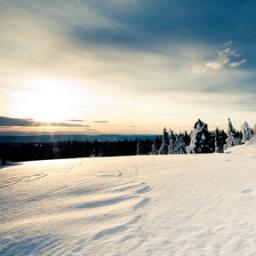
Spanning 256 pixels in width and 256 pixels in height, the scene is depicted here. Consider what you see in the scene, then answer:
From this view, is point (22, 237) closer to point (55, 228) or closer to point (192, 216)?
point (55, 228)

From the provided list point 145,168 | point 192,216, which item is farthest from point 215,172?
point 192,216

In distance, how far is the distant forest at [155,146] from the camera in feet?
108

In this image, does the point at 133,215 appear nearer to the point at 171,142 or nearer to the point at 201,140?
the point at 201,140

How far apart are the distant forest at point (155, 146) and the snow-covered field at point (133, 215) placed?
87.6 feet

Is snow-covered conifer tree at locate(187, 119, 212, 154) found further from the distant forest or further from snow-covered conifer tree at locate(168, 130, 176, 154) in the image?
snow-covered conifer tree at locate(168, 130, 176, 154)

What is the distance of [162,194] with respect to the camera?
5.30 m

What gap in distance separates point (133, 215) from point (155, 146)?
65.1 m

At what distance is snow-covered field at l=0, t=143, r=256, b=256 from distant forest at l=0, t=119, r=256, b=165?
87.6 ft

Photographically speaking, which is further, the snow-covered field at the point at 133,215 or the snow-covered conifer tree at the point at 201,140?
the snow-covered conifer tree at the point at 201,140

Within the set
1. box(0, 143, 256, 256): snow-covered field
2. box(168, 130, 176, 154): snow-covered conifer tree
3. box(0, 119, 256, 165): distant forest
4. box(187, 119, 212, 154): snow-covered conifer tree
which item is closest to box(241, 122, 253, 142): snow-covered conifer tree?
box(0, 119, 256, 165): distant forest

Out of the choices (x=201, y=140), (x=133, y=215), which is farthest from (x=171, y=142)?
(x=133, y=215)

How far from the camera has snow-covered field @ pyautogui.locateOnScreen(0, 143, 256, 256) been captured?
3197 millimetres

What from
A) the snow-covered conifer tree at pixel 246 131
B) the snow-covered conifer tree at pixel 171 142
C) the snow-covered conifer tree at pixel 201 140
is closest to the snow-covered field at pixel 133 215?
→ the snow-covered conifer tree at pixel 201 140

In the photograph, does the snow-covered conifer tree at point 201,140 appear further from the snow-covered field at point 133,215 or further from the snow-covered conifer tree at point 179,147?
the snow-covered field at point 133,215
